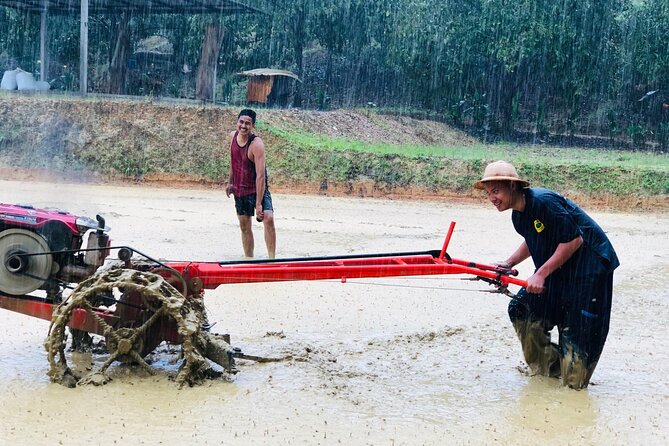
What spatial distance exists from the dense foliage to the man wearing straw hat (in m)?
21.7

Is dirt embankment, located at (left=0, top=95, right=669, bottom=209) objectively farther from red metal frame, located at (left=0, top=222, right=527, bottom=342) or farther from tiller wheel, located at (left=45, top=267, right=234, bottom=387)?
tiller wheel, located at (left=45, top=267, right=234, bottom=387)

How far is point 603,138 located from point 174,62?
16960 mm

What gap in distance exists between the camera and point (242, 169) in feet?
28.6

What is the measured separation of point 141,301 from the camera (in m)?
5.00

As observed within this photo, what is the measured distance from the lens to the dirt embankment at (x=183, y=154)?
19.2m

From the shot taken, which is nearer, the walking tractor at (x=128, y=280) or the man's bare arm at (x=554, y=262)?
the man's bare arm at (x=554, y=262)

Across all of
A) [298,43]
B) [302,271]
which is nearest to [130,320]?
[302,271]

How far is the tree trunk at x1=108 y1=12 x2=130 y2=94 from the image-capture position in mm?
26891

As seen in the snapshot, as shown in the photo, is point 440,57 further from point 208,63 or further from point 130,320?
point 130,320

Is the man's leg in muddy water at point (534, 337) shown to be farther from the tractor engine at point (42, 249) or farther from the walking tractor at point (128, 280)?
the tractor engine at point (42, 249)

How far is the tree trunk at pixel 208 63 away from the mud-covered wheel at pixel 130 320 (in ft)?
68.8

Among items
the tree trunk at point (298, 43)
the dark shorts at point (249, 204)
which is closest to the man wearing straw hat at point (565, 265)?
the dark shorts at point (249, 204)

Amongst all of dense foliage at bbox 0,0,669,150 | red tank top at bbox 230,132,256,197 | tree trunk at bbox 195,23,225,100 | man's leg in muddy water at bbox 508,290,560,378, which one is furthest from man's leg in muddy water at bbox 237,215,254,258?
dense foliage at bbox 0,0,669,150

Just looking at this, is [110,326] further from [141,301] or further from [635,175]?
[635,175]
